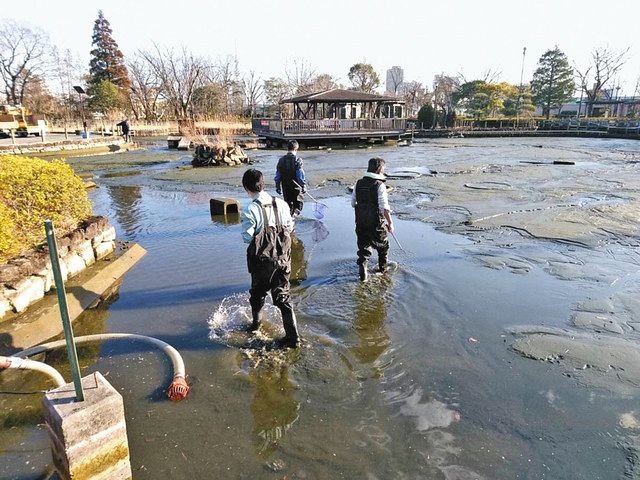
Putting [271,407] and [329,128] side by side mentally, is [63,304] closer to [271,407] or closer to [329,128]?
[271,407]

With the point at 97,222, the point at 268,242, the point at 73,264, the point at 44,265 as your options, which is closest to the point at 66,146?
the point at 97,222

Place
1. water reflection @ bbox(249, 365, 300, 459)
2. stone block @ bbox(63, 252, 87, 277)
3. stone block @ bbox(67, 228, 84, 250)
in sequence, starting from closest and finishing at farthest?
water reflection @ bbox(249, 365, 300, 459)
stone block @ bbox(63, 252, 87, 277)
stone block @ bbox(67, 228, 84, 250)

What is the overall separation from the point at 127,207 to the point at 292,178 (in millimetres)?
5462

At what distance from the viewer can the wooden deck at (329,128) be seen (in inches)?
1156

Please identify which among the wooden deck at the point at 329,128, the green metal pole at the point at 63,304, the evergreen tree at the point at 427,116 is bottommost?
the green metal pole at the point at 63,304

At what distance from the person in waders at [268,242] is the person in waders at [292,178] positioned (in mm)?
3859

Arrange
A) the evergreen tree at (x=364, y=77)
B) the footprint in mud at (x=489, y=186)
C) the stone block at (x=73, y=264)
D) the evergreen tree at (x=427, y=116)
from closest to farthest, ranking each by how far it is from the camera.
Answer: the stone block at (x=73, y=264)
the footprint in mud at (x=489, y=186)
the evergreen tree at (x=427, y=116)
the evergreen tree at (x=364, y=77)

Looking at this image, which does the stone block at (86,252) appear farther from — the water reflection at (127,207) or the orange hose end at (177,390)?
the orange hose end at (177,390)

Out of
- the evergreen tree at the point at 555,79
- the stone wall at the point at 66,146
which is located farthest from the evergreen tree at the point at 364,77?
the stone wall at the point at 66,146

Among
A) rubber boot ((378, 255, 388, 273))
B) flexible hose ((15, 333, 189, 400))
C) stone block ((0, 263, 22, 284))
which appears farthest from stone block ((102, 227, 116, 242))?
rubber boot ((378, 255, 388, 273))

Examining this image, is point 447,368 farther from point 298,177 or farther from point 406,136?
point 406,136

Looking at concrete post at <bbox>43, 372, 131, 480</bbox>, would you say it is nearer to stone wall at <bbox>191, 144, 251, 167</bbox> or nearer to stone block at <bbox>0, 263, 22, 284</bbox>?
stone block at <bbox>0, 263, 22, 284</bbox>

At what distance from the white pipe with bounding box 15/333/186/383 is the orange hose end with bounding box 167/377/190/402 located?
3.2 inches

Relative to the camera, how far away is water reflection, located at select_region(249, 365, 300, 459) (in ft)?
9.55
